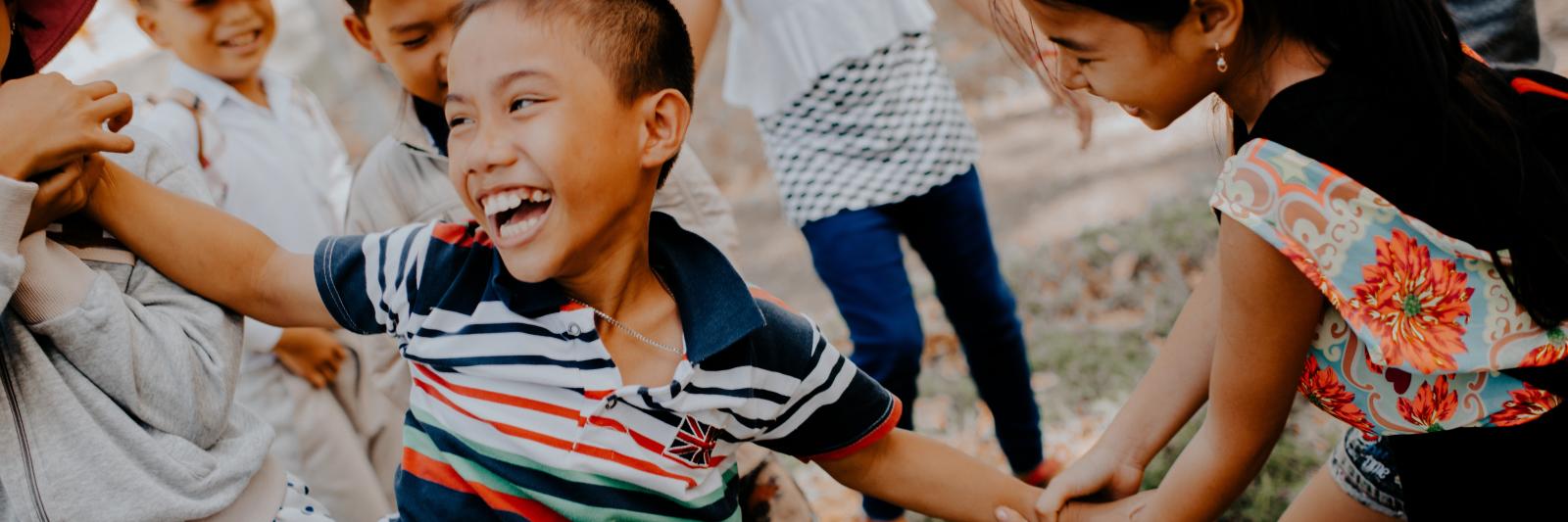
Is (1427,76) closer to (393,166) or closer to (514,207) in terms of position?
(514,207)

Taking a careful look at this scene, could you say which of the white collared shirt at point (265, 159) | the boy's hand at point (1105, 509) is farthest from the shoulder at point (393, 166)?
the boy's hand at point (1105, 509)

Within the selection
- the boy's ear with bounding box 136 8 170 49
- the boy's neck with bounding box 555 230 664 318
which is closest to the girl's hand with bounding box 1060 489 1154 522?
the boy's neck with bounding box 555 230 664 318

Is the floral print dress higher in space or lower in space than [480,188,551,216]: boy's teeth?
lower

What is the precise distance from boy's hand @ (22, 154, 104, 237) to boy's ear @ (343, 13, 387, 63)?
3.38 ft

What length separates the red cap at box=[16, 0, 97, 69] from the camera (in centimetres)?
176

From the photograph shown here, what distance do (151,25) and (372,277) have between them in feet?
6.19

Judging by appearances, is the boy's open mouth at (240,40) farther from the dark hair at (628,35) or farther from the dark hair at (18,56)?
the dark hair at (628,35)

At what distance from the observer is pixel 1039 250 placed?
17.1 ft

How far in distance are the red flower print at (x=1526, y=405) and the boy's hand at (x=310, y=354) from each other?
7.88ft

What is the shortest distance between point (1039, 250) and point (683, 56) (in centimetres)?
351

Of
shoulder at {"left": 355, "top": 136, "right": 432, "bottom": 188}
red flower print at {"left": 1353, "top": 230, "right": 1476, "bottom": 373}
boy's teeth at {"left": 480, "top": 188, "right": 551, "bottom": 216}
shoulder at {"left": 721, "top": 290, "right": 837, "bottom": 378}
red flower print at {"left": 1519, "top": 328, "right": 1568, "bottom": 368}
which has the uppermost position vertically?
boy's teeth at {"left": 480, "top": 188, "right": 551, "bottom": 216}

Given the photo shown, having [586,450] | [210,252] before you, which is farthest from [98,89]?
[586,450]

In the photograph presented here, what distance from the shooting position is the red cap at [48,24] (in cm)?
176

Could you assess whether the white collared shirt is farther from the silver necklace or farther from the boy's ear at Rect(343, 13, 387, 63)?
the silver necklace
